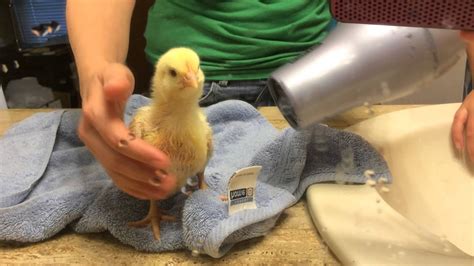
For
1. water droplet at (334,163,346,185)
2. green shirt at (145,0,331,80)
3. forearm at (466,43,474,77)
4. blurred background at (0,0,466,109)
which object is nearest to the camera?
forearm at (466,43,474,77)

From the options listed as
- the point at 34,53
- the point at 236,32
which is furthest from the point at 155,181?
the point at 34,53

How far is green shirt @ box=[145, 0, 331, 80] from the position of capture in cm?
66

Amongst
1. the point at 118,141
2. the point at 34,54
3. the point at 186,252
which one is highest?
the point at 118,141

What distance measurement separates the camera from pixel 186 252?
1.61 ft

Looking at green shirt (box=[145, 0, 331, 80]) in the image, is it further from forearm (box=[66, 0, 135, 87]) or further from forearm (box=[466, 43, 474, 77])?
forearm (box=[466, 43, 474, 77])

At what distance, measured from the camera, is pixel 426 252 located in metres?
0.46

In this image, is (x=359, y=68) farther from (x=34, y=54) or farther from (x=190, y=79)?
(x=34, y=54)

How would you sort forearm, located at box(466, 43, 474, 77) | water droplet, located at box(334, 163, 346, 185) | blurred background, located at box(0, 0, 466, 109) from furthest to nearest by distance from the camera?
blurred background, located at box(0, 0, 466, 109) < water droplet, located at box(334, 163, 346, 185) < forearm, located at box(466, 43, 474, 77)

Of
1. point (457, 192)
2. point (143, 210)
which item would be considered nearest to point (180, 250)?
point (143, 210)

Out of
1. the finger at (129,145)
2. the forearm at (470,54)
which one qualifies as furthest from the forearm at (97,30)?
the forearm at (470,54)

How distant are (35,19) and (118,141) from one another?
0.68 metres

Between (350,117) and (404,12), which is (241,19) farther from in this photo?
(404,12)

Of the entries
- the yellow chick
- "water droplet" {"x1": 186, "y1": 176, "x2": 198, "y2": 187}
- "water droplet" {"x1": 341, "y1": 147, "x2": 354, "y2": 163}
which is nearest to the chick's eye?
the yellow chick

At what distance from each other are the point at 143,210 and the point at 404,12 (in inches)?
11.6
